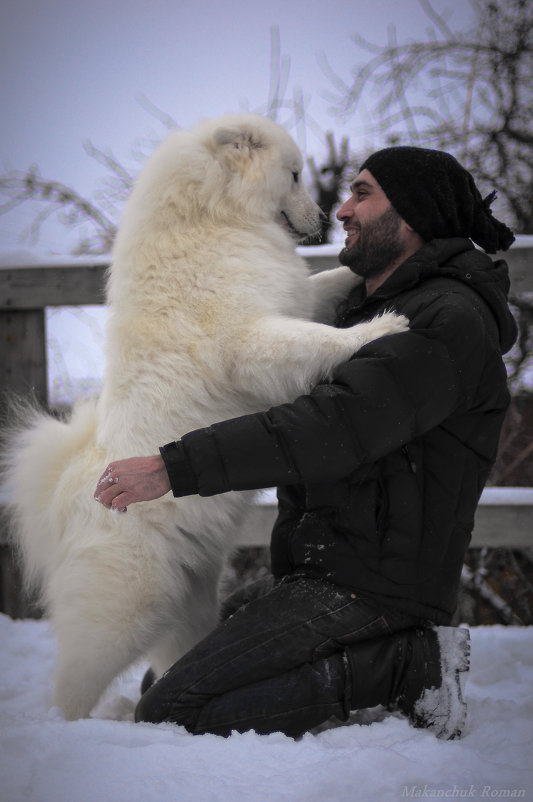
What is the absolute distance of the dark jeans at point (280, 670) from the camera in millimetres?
2039

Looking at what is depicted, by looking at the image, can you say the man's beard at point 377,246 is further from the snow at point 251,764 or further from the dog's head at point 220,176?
the snow at point 251,764

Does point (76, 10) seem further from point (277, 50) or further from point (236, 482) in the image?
point (236, 482)

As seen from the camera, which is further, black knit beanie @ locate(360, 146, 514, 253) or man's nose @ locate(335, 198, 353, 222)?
man's nose @ locate(335, 198, 353, 222)

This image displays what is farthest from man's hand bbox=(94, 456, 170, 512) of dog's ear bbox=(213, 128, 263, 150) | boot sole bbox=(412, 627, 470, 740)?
dog's ear bbox=(213, 128, 263, 150)

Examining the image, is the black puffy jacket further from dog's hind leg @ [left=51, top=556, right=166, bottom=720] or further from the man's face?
dog's hind leg @ [left=51, top=556, right=166, bottom=720]

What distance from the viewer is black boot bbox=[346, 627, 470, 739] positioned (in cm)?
204

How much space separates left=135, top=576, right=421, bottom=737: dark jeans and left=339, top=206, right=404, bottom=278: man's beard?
120 centimetres

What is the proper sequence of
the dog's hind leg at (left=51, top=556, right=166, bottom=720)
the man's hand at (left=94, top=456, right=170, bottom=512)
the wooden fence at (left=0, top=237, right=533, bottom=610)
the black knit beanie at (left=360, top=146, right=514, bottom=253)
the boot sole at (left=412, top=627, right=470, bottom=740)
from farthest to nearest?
the wooden fence at (left=0, top=237, right=533, bottom=610) < the black knit beanie at (left=360, top=146, right=514, bottom=253) < the dog's hind leg at (left=51, top=556, right=166, bottom=720) < the boot sole at (left=412, top=627, right=470, bottom=740) < the man's hand at (left=94, top=456, right=170, bottom=512)

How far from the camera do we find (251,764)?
1708 millimetres

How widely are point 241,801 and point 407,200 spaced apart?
1.94 meters

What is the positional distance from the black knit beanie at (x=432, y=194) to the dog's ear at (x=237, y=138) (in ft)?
1.76

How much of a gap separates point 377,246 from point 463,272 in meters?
0.39

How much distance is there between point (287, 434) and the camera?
1.94m

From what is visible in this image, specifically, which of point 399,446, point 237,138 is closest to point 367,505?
point 399,446
